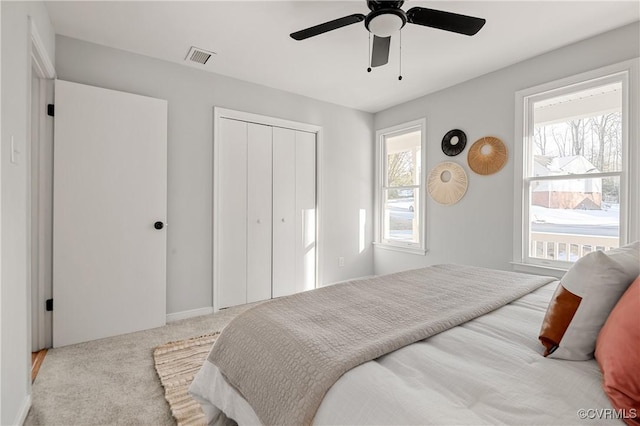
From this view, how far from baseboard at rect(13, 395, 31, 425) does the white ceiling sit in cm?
256

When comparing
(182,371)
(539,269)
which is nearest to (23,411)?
(182,371)

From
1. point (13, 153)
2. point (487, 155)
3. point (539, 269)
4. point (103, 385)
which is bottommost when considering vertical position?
point (103, 385)

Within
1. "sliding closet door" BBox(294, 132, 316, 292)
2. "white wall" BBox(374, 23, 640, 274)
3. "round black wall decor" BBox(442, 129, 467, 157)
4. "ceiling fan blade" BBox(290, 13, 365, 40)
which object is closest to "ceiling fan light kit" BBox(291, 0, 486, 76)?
"ceiling fan blade" BBox(290, 13, 365, 40)

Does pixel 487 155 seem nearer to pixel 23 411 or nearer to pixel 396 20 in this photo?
pixel 396 20

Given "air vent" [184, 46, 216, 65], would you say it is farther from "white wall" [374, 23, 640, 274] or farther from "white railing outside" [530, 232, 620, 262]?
"white railing outside" [530, 232, 620, 262]

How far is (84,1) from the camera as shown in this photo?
7.03 feet

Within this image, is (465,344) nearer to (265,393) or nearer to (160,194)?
(265,393)

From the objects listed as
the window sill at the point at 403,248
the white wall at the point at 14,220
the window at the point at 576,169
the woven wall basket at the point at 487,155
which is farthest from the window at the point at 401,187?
the white wall at the point at 14,220

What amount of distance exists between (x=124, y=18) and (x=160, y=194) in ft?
4.64

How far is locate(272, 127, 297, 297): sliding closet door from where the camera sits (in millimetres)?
3719

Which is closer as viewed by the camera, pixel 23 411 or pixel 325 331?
pixel 325 331

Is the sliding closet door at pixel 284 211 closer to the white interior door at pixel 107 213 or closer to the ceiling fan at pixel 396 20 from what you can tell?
the white interior door at pixel 107 213

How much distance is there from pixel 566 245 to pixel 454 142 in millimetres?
1521

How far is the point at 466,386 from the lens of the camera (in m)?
0.86
